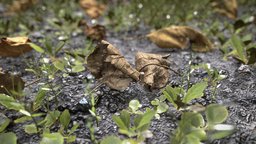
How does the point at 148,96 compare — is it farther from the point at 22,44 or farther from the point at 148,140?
the point at 22,44

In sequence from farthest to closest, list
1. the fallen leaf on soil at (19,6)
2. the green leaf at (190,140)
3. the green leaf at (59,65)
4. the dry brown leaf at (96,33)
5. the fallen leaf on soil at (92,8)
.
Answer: the fallen leaf on soil at (19,6) < the fallen leaf on soil at (92,8) < the dry brown leaf at (96,33) < the green leaf at (59,65) < the green leaf at (190,140)

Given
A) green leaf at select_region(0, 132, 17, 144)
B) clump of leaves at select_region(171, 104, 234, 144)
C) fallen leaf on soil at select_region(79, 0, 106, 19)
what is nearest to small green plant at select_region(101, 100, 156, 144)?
clump of leaves at select_region(171, 104, 234, 144)

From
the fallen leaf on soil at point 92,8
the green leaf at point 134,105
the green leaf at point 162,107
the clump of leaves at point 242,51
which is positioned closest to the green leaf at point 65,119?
the green leaf at point 134,105

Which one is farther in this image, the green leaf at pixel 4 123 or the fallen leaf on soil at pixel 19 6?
the fallen leaf on soil at pixel 19 6

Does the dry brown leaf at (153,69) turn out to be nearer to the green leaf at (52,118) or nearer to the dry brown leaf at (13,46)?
the green leaf at (52,118)

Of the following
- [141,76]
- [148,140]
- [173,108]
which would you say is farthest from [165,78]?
[148,140]

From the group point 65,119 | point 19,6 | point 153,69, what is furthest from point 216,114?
point 19,6
